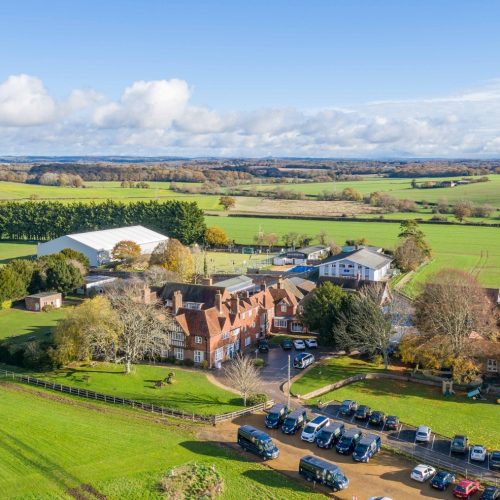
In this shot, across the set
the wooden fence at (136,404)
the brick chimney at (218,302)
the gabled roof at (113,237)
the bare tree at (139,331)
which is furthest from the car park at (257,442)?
the gabled roof at (113,237)

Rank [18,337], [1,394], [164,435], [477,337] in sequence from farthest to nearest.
Result: [18,337], [477,337], [1,394], [164,435]

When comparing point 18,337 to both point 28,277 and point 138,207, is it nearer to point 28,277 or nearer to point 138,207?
point 28,277

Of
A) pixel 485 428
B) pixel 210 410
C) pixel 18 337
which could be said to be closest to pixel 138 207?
pixel 18 337

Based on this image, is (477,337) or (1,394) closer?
(1,394)

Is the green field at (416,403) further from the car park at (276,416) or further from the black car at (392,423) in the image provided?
the car park at (276,416)

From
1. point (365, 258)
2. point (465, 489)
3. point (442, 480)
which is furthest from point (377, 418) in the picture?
point (365, 258)

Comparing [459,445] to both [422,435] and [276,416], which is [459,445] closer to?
[422,435]
